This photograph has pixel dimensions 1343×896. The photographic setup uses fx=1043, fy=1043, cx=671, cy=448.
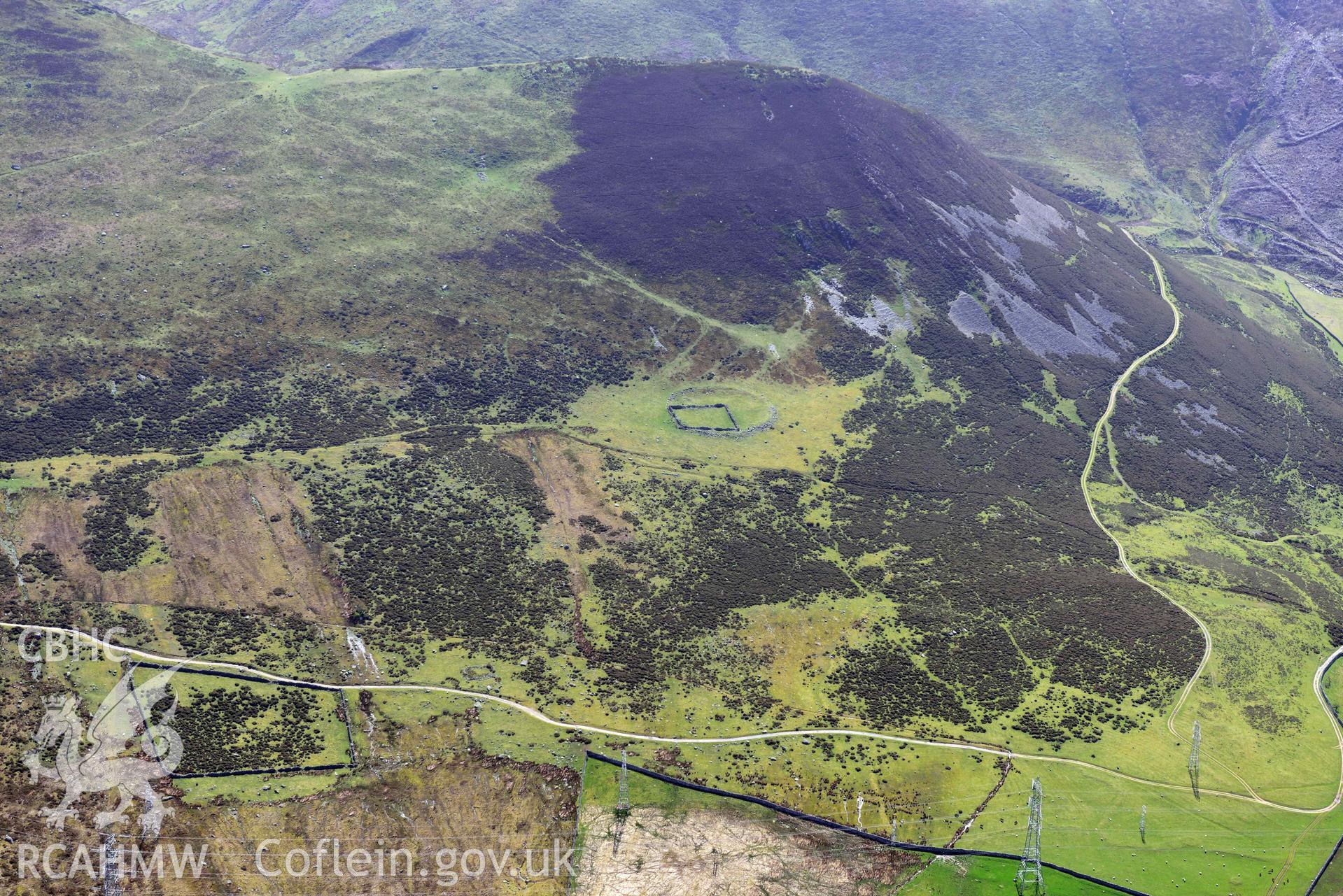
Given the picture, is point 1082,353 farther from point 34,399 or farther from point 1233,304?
point 34,399

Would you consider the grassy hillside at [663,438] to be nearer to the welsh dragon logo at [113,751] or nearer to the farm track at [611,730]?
the farm track at [611,730]

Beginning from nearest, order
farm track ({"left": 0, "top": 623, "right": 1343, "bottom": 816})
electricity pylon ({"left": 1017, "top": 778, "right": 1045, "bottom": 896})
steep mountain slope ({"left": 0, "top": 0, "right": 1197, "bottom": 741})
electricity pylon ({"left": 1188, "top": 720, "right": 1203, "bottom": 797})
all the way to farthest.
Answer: electricity pylon ({"left": 1017, "top": 778, "right": 1045, "bottom": 896}) → farm track ({"left": 0, "top": 623, "right": 1343, "bottom": 816}) → electricity pylon ({"left": 1188, "top": 720, "right": 1203, "bottom": 797}) → steep mountain slope ({"left": 0, "top": 0, "right": 1197, "bottom": 741})

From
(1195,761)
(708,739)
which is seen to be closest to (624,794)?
(708,739)

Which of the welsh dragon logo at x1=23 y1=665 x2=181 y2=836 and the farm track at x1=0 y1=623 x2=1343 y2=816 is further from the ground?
the welsh dragon logo at x1=23 y1=665 x2=181 y2=836

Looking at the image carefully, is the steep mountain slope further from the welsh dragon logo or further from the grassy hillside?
the welsh dragon logo

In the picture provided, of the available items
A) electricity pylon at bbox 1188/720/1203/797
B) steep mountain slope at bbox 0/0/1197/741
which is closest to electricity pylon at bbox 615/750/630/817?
steep mountain slope at bbox 0/0/1197/741

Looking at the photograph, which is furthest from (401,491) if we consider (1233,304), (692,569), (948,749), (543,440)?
(1233,304)

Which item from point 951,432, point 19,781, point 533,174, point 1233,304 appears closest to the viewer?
point 19,781
